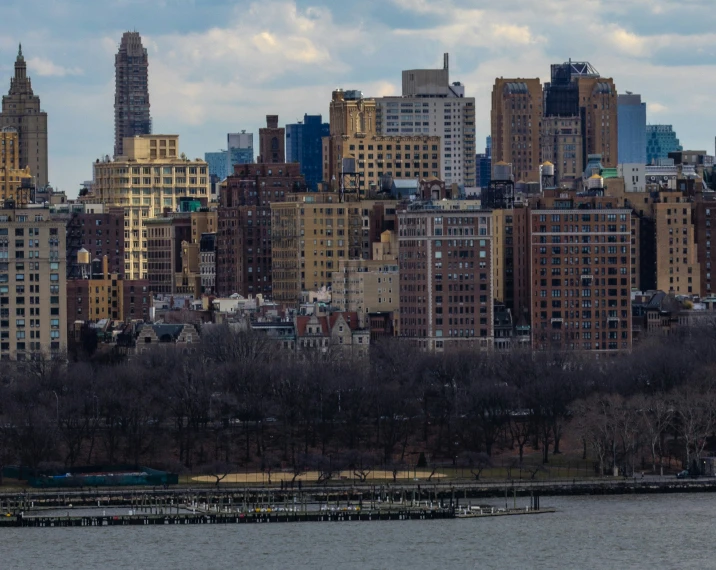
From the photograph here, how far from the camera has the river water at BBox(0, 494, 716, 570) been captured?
15988cm

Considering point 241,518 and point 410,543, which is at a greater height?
point 241,518

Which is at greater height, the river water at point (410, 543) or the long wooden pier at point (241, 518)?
the long wooden pier at point (241, 518)

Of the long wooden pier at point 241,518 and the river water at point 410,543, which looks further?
the long wooden pier at point 241,518

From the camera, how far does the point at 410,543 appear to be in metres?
167

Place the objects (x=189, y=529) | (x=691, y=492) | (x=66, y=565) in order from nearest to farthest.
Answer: (x=66, y=565), (x=189, y=529), (x=691, y=492)

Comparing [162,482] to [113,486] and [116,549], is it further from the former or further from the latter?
[116,549]

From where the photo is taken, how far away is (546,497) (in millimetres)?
185625

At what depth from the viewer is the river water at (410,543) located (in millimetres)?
159875

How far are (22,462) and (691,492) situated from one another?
45.2 meters

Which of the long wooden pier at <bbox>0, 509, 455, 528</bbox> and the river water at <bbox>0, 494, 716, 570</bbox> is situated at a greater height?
the long wooden pier at <bbox>0, 509, 455, 528</bbox>

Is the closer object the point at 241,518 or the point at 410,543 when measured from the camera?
the point at 410,543

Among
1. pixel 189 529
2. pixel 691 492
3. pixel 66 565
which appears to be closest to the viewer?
pixel 66 565

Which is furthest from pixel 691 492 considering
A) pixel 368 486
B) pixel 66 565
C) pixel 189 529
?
pixel 66 565

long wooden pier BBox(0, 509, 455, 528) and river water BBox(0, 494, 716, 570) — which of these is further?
long wooden pier BBox(0, 509, 455, 528)
